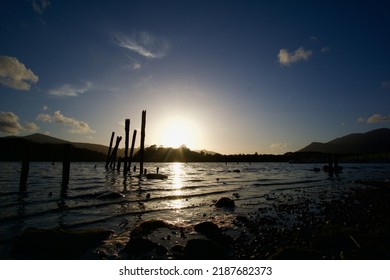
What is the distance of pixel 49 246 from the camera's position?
6539mm

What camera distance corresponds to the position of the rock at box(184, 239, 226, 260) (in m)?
6.26

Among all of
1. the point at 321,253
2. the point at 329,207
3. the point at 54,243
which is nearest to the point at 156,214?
the point at 54,243

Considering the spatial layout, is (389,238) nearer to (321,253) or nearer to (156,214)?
(321,253)

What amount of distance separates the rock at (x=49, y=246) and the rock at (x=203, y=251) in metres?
2.79

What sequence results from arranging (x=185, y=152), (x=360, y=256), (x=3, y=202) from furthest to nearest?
(x=185, y=152) → (x=3, y=202) → (x=360, y=256)

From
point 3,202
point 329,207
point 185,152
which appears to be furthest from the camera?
point 185,152

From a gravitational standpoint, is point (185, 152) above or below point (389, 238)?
above

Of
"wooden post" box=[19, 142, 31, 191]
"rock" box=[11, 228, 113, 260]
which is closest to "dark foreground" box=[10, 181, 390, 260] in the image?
"rock" box=[11, 228, 113, 260]

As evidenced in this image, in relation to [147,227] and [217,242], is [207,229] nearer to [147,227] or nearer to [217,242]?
[217,242]

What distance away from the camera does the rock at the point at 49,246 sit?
639cm

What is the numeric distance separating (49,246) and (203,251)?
13.0 ft

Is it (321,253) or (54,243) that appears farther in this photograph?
(54,243)
